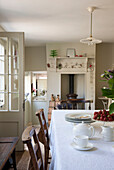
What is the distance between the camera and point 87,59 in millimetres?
6031

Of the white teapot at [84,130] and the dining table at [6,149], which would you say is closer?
the white teapot at [84,130]

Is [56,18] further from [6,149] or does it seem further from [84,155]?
[84,155]

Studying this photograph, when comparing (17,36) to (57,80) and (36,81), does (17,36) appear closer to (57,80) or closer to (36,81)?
(57,80)

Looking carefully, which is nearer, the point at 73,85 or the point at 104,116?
the point at 104,116

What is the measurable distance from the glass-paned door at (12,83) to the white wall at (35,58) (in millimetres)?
3072

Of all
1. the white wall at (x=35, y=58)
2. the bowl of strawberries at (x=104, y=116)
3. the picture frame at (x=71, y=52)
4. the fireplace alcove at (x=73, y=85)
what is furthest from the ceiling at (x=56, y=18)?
the bowl of strawberries at (x=104, y=116)

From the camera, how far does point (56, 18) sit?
3729mm

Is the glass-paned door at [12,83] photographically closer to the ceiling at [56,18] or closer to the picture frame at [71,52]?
the ceiling at [56,18]

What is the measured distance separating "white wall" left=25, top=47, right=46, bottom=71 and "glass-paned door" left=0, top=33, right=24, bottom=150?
307 centimetres

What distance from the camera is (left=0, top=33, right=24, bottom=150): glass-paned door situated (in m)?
3.58

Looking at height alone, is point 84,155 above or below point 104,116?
below

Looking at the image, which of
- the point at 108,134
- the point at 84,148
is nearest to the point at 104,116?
the point at 108,134

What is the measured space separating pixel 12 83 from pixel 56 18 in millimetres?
1511

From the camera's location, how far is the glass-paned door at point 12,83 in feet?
11.8
